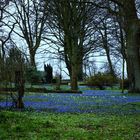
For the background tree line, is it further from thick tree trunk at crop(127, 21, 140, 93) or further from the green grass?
the green grass

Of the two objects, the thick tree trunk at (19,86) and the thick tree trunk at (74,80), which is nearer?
the thick tree trunk at (19,86)

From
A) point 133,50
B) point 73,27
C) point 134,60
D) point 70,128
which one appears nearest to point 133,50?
point 133,50

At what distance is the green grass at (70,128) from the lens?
9148 mm

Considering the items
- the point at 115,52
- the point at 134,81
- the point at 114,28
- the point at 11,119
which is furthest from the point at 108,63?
the point at 11,119

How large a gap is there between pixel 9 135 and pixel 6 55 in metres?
6.98

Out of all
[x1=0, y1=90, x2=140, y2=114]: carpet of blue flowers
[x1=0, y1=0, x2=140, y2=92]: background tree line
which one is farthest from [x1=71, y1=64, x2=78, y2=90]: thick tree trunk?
[x1=0, y1=90, x2=140, y2=114]: carpet of blue flowers

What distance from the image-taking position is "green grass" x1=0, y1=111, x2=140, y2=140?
30.0 ft

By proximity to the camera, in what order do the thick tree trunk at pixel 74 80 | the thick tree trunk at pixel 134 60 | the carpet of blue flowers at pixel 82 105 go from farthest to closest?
the thick tree trunk at pixel 74 80 → the thick tree trunk at pixel 134 60 → the carpet of blue flowers at pixel 82 105

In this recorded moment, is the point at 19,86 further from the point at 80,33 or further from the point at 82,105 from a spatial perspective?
the point at 80,33

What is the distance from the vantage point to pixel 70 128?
415 inches

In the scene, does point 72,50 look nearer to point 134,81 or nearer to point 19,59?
point 134,81

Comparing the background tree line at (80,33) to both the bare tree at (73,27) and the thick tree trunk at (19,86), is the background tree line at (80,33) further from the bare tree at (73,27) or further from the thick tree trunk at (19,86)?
the thick tree trunk at (19,86)

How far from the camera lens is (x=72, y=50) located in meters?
38.9

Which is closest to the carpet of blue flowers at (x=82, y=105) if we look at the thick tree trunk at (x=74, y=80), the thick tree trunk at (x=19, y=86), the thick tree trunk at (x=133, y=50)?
the thick tree trunk at (x=19, y=86)
